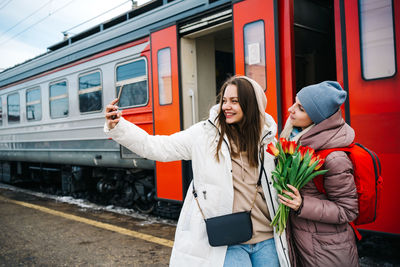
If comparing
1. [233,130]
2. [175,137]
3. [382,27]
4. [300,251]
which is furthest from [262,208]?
[382,27]

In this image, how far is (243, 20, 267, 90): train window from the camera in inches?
140

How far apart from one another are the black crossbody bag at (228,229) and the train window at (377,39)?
185 centimetres

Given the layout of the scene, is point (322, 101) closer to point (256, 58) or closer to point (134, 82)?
point (256, 58)

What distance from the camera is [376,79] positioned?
9.28 feet

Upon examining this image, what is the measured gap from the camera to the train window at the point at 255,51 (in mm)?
3559

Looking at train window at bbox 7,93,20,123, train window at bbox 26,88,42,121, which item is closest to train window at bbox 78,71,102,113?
train window at bbox 26,88,42,121

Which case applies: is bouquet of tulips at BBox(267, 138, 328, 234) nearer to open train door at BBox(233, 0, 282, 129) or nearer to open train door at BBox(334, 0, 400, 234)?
open train door at BBox(334, 0, 400, 234)

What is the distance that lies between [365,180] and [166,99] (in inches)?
Result: 134

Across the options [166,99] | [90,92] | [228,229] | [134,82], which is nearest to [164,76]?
[166,99]

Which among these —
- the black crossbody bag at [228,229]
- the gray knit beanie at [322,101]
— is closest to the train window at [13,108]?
the black crossbody bag at [228,229]

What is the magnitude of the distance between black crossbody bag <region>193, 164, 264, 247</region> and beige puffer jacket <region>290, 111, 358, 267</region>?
25 cm

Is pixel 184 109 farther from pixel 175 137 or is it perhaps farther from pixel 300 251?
pixel 300 251

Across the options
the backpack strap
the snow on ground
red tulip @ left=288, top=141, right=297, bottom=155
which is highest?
red tulip @ left=288, top=141, right=297, bottom=155

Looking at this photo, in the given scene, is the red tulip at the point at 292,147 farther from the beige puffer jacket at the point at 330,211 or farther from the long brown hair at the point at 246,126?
the long brown hair at the point at 246,126
